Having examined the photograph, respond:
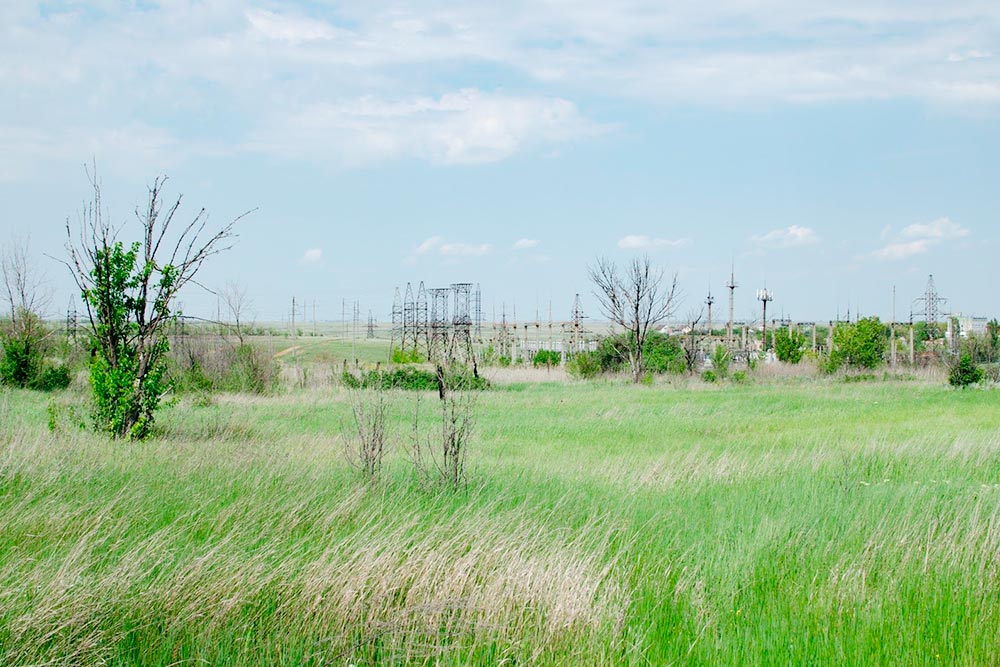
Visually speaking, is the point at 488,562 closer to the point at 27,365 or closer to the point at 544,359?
the point at 27,365

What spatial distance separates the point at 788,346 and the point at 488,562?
31.3 m

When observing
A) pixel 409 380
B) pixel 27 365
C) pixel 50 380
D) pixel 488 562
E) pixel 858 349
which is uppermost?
pixel 858 349

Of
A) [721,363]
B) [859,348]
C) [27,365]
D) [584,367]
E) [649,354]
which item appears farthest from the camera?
[649,354]

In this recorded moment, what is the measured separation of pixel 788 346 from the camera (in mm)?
34062

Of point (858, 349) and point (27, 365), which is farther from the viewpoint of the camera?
point (858, 349)

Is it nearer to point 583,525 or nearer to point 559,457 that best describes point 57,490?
point 583,525

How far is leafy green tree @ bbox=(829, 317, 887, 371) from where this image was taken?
31.2 metres

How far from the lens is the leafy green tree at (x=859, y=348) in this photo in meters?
31.2

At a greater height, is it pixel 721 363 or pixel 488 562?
pixel 721 363

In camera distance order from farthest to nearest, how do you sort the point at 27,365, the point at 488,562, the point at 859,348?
the point at 859,348
the point at 27,365
the point at 488,562

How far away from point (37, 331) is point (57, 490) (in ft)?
65.2

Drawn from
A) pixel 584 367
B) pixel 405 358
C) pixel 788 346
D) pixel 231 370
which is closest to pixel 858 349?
pixel 788 346

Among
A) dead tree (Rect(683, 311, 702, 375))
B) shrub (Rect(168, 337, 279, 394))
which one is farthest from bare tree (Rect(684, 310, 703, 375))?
shrub (Rect(168, 337, 279, 394))

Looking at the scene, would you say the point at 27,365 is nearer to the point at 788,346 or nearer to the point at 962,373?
the point at 962,373
